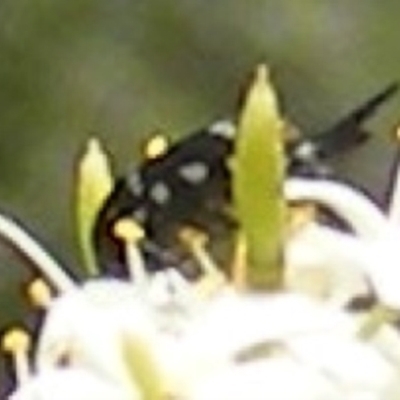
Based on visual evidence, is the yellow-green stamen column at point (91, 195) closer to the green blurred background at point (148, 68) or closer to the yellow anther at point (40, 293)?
the yellow anther at point (40, 293)

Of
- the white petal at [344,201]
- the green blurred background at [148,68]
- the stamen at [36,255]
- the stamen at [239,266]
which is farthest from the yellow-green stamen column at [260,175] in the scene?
the green blurred background at [148,68]

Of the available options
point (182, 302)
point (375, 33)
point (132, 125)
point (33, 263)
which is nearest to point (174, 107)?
point (132, 125)

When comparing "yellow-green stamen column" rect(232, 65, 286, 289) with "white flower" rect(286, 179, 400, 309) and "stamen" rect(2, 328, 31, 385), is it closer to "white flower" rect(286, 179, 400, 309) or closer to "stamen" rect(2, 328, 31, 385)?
"white flower" rect(286, 179, 400, 309)

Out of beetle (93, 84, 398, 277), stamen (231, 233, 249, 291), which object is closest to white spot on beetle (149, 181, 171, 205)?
beetle (93, 84, 398, 277)

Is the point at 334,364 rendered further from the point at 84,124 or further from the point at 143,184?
the point at 84,124

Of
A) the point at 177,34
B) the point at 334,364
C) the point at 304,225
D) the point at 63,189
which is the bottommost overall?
the point at 334,364
